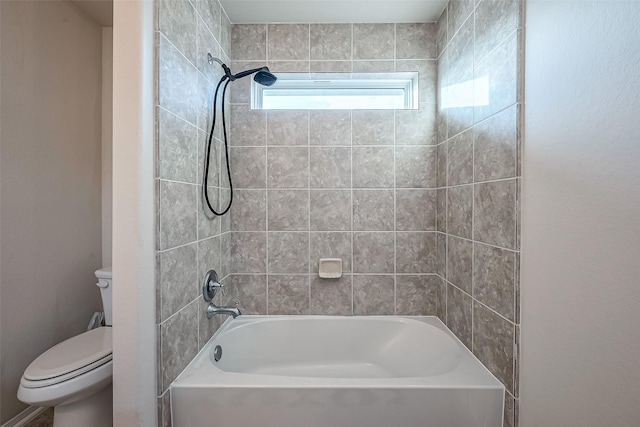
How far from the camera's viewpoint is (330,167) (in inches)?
71.0

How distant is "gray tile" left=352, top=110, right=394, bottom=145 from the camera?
1794 mm

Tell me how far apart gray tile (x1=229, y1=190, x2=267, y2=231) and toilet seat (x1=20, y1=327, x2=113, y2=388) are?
2.93ft

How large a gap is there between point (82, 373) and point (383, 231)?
1644 mm

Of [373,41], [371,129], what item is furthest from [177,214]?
[373,41]

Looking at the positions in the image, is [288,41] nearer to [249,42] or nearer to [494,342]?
[249,42]

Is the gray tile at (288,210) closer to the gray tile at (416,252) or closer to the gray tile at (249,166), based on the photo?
the gray tile at (249,166)

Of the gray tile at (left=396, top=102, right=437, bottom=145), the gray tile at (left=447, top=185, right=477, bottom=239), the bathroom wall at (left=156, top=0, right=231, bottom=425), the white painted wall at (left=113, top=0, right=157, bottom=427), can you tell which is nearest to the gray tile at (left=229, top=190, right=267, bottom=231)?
the bathroom wall at (left=156, top=0, right=231, bottom=425)

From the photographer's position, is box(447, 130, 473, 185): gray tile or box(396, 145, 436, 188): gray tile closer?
box(447, 130, 473, 185): gray tile

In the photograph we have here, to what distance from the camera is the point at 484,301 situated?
1211mm

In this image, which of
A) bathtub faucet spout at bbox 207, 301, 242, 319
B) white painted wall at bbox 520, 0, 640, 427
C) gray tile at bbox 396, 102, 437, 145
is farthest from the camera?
gray tile at bbox 396, 102, 437, 145

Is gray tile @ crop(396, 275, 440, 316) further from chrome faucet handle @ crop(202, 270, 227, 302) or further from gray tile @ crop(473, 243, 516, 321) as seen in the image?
chrome faucet handle @ crop(202, 270, 227, 302)

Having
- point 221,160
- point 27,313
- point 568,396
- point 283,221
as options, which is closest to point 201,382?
point 283,221

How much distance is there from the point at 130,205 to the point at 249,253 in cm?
92

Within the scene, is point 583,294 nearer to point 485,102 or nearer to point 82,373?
point 485,102
